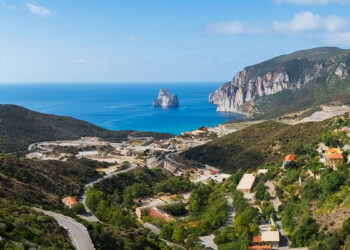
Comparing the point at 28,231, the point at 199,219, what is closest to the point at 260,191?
the point at 199,219

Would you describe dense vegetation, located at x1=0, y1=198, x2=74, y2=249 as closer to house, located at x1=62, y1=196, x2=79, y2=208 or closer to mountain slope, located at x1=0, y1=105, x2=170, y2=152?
house, located at x1=62, y1=196, x2=79, y2=208

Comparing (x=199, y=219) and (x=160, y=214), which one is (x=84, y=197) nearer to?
(x=160, y=214)

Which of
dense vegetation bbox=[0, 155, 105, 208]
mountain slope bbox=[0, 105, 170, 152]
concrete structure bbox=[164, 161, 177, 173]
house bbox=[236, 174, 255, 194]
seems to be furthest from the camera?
mountain slope bbox=[0, 105, 170, 152]

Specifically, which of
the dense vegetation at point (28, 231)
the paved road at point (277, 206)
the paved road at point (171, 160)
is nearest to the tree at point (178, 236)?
the paved road at point (277, 206)

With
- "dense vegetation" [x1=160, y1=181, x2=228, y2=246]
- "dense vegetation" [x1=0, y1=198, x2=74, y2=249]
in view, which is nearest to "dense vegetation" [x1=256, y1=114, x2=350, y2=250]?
"dense vegetation" [x1=160, y1=181, x2=228, y2=246]

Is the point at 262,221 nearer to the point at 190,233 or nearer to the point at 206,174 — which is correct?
the point at 190,233
